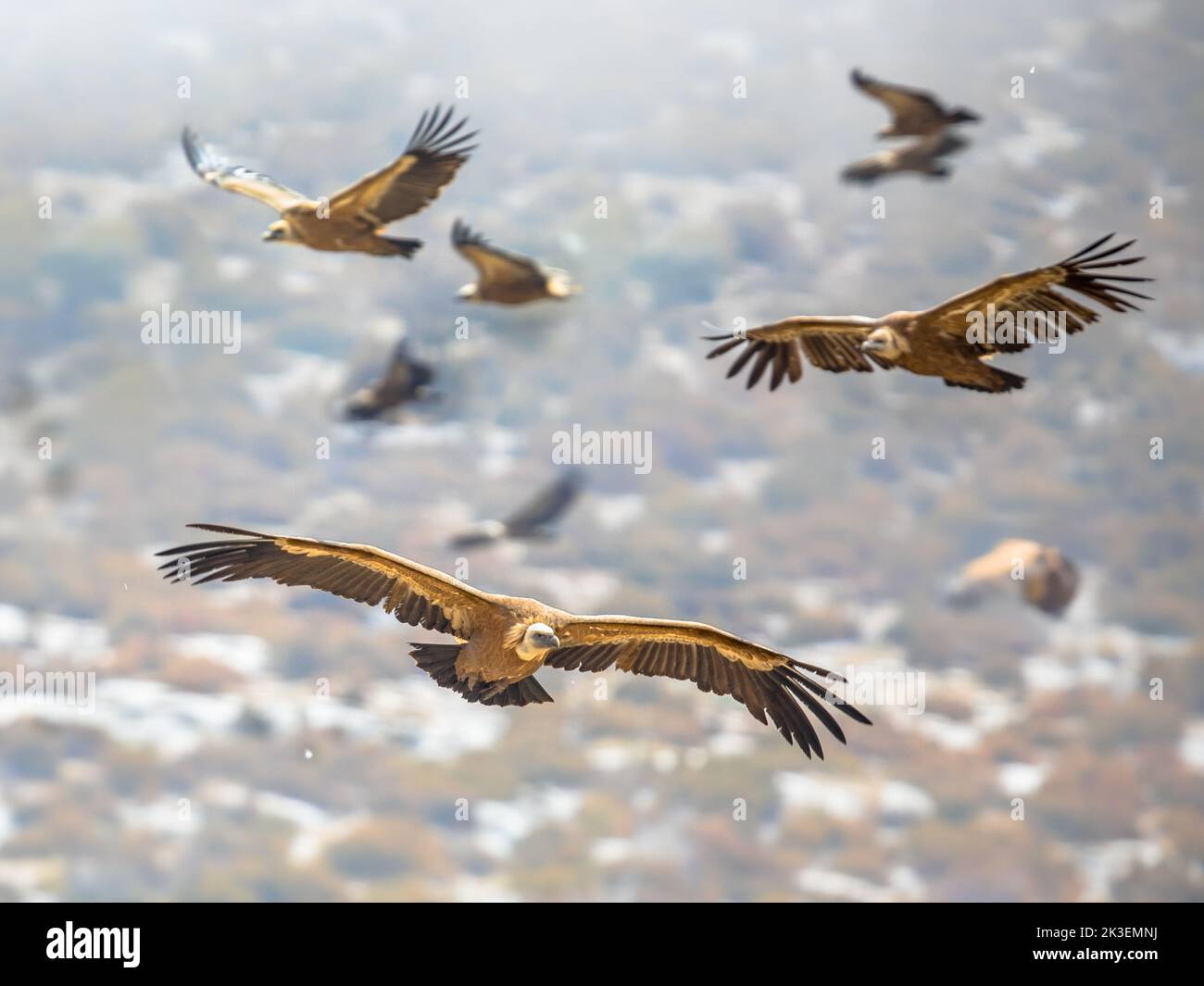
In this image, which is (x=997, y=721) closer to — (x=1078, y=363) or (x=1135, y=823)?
(x=1135, y=823)

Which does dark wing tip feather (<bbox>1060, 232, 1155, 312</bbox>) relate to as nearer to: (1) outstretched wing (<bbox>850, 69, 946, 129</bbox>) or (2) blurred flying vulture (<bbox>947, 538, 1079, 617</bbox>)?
(1) outstretched wing (<bbox>850, 69, 946, 129</bbox>)

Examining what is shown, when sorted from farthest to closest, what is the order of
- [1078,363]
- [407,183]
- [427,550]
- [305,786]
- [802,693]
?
[1078,363] < [427,550] < [305,786] < [407,183] < [802,693]

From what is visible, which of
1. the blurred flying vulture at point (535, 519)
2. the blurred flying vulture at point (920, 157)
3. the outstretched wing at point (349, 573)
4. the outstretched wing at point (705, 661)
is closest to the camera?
the outstretched wing at point (349, 573)

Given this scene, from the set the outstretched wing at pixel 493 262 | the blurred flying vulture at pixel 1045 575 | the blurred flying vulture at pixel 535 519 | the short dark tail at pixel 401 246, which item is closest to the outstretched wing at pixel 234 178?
the short dark tail at pixel 401 246

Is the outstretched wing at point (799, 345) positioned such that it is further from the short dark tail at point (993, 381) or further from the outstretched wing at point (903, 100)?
the outstretched wing at point (903, 100)

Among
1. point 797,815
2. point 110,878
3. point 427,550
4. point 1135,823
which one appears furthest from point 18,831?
point 1135,823

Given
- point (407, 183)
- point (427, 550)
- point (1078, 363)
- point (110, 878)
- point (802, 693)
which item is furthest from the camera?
point (1078, 363)
